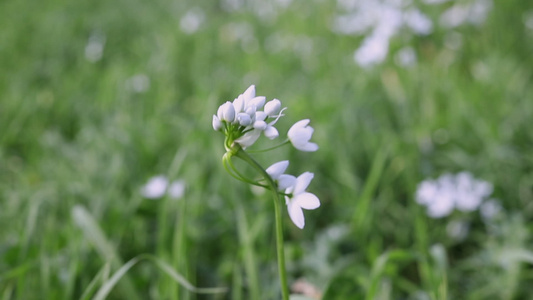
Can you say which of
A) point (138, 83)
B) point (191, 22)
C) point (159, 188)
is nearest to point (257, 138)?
point (159, 188)

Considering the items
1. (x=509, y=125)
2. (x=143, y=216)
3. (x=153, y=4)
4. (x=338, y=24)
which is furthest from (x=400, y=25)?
(x=153, y=4)

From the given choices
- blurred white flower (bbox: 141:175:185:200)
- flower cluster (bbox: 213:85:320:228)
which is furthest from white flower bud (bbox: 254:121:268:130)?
blurred white flower (bbox: 141:175:185:200)

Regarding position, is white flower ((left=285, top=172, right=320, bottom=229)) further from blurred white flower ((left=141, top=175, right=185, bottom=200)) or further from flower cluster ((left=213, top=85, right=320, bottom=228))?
blurred white flower ((left=141, top=175, right=185, bottom=200))

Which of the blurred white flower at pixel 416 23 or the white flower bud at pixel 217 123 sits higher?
the white flower bud at pixel 217 123

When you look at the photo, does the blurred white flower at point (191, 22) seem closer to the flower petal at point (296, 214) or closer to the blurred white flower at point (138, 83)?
the blurred white flower at point (138, 83)

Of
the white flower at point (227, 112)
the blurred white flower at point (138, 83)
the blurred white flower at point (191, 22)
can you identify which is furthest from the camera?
the blurred white flower at point (191, 22)

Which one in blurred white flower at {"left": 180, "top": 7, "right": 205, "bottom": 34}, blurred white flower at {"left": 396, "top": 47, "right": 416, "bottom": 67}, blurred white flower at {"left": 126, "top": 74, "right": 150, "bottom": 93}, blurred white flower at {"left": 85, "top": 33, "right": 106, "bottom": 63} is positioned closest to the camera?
blurred white flower at {"left": 396, "top": 47, "right": 416, "bottom": 67}

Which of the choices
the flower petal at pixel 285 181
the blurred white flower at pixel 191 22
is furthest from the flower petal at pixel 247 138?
the blurred white flower at pixel 191 22

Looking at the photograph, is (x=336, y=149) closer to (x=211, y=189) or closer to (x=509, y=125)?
(x=211, y=189)
